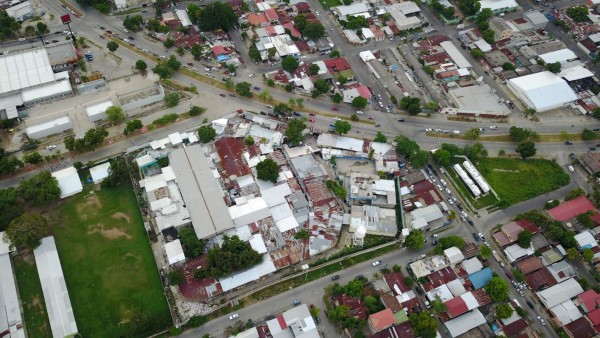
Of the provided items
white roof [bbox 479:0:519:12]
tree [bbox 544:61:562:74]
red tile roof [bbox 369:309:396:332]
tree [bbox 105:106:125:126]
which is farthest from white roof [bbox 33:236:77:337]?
white roof [bbox 479:0:519:12]

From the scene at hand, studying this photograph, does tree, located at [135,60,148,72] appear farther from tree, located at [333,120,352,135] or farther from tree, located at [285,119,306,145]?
tree, located at [333,120,352,135]

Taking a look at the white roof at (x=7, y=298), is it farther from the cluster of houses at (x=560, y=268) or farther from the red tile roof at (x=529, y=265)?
the red tile roof at (x=529, y=265)

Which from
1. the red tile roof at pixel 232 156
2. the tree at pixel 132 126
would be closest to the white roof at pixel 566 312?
the red tile roof at pixel 232 156

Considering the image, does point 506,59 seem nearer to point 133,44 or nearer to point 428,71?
point 428,71

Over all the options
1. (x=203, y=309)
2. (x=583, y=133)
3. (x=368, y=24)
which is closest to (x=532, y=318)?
(x=583, y=133)

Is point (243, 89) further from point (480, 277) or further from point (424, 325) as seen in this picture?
point (480, 277)
